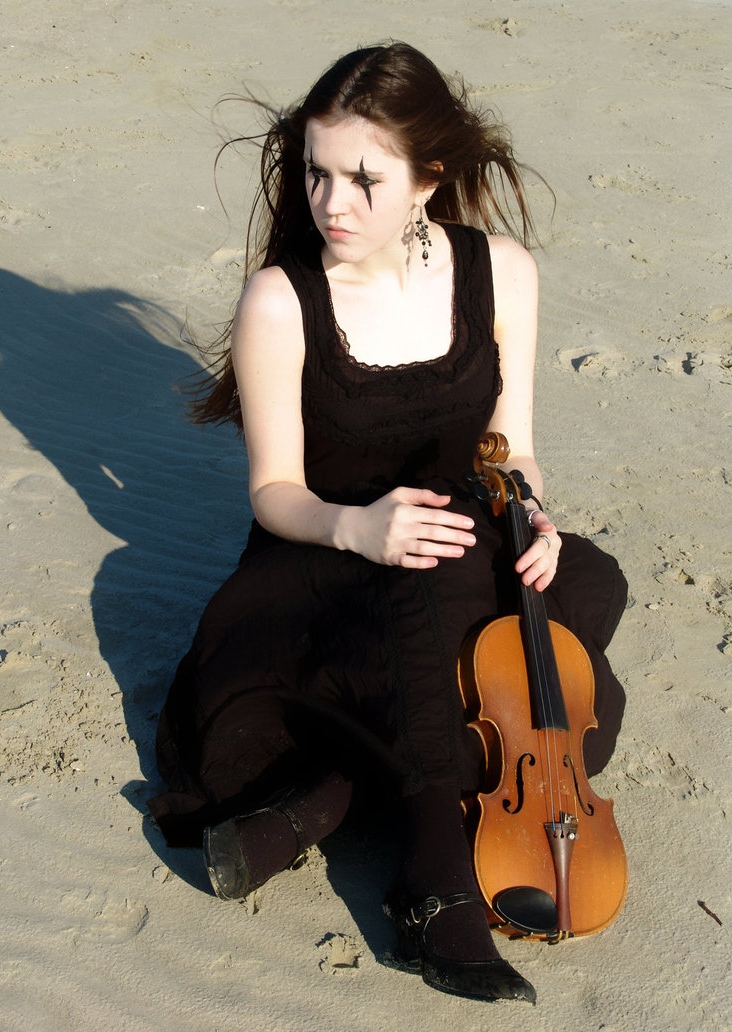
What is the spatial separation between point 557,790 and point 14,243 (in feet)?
14.9

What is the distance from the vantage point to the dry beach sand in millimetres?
2188

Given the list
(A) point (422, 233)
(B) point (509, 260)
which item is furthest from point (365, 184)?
(B) point (509, 260)

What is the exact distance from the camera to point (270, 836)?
2.24 metres

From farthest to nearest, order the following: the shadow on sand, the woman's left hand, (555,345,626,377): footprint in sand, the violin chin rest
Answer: (555,345,626,377): footprint in sand
the shadow on sand
the woman's left hand
the violin chin rest

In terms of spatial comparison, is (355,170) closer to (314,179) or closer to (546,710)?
(314,179)

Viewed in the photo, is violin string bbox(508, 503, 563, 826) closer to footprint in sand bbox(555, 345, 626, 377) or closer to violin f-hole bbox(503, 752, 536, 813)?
violin f-hole bbox(503, 752, 536, 813)

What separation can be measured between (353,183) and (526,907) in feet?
5.04

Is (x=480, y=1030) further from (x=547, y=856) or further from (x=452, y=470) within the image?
(x=452, y=470)

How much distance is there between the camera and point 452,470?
2764 mm

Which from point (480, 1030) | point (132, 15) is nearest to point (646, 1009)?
point (480, 1030)

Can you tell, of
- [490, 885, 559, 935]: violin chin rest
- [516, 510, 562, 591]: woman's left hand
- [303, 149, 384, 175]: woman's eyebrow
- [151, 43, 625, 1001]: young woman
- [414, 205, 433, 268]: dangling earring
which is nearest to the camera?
[490, 885, 559, 935]: violin chin rest

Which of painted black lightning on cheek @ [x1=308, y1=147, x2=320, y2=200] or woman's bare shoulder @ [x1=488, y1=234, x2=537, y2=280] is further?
woman's bare shoulder @ [x1=488, y1=234, x2=537, y2=280]

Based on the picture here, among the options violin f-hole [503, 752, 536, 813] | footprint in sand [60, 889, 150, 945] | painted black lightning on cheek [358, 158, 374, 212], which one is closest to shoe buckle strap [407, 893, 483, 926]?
violin f-hole [503, 752, 536, 813]

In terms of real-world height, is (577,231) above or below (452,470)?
below
